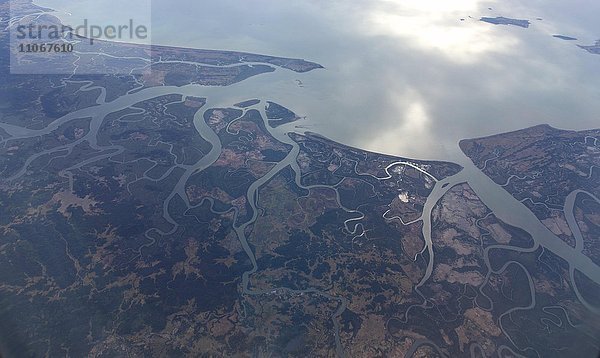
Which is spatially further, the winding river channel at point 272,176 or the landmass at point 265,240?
the winding river channel at point 272,176

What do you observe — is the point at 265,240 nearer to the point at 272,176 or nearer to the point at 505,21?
the point at 272,176

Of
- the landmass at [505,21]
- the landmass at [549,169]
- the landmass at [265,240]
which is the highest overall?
the landmass at [505,21]

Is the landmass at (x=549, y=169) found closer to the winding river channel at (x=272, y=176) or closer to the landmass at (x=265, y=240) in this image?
the landmass at (x=265, y=240)

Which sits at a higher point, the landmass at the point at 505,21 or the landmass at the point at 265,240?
the landmass at the point at 505,21

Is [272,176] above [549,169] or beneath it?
beneath

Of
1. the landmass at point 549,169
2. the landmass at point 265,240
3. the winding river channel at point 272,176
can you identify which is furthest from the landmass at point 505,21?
the winding river channel at point 272,176

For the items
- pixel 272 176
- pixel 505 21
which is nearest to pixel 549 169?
pixel 272 176

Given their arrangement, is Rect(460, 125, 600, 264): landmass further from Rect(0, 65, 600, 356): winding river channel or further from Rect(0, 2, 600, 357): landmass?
Rect(0, 65, 600, 356): winding river channel

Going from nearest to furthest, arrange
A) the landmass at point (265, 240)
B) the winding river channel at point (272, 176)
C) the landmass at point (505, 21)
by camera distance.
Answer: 1. the landmass at point (265, 240)
2. the winding river channel at point (272, 176)
3. the landmass at point (505, 21)

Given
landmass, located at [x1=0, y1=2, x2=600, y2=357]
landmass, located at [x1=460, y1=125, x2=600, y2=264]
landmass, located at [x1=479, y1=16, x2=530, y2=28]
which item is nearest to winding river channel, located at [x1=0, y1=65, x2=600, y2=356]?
landmass, located at [x1=0, y1=2, x2=600, y2=357]

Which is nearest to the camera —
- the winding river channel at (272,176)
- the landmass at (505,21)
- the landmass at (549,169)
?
the winding river channel at (272,176)
